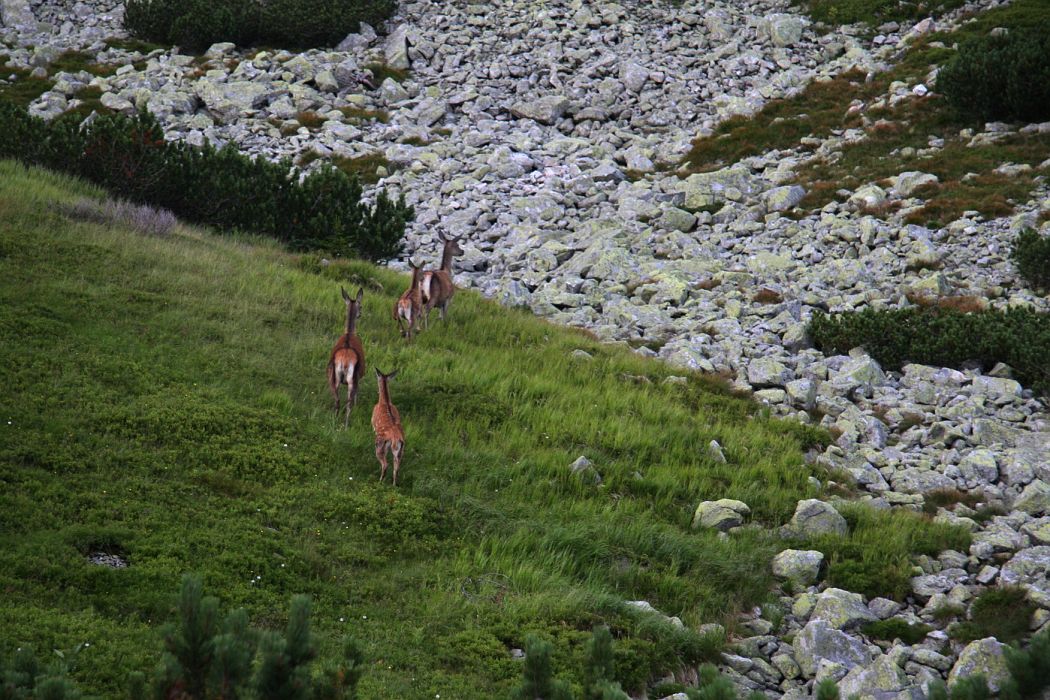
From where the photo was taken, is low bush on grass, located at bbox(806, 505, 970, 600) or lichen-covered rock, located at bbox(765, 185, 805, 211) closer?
low bush on grass, located at bbox(806, 505, 970, 600)

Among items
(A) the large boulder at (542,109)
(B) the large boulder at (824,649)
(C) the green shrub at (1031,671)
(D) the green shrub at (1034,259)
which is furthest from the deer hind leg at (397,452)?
(A) the large boulder at (542,109)

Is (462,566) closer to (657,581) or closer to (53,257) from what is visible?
(657,581)

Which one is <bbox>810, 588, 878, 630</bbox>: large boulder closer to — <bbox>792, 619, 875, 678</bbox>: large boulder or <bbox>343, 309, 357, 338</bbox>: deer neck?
<bbox>792, 619, 875, 678</bbox>: large boulder

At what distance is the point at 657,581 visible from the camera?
396 inches

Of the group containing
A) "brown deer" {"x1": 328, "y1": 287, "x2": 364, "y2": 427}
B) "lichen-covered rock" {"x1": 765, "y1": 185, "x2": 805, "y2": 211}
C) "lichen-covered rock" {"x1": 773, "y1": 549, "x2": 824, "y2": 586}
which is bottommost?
"lichen-covered rock" {"x1": 773, "y1": 549, "x2": 824, "y2": 586}

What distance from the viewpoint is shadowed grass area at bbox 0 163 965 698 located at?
8.16 meters

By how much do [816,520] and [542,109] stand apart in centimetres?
2359

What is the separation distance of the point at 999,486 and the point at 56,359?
11.8 m

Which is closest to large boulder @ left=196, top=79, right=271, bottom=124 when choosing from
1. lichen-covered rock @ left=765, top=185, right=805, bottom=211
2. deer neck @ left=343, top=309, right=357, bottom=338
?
lichen-covered rock @ left=765, top=185, right=805, bottom=211

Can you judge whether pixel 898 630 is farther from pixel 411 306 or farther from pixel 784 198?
pixel 784 198

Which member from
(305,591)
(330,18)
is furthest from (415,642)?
(330,18)

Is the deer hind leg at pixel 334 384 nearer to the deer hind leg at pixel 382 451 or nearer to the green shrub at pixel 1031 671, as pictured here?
the deer hind leg at pixel 382 451

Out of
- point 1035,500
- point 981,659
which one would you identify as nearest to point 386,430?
point 981,659

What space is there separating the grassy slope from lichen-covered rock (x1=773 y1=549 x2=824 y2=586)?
0.92 ft
